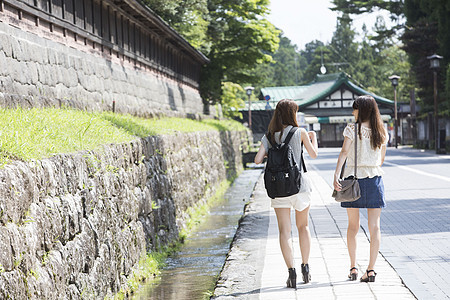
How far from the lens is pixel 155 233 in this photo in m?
9.90

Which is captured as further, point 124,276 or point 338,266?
point 124,276

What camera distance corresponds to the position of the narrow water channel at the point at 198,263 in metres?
7.97

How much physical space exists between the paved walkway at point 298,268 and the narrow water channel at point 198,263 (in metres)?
0.68

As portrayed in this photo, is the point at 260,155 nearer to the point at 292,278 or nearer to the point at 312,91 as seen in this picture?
the point at 292,278

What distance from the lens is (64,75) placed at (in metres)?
12.3

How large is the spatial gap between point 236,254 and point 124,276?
133cm

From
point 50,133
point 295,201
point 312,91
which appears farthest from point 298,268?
point 312,91

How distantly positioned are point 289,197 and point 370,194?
2.58ft

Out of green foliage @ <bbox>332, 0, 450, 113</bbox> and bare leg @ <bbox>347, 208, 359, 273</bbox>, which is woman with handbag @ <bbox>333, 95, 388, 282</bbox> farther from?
green foliage @ <bbox>332, 0, 450, 113</bbox>

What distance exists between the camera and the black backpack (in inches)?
233

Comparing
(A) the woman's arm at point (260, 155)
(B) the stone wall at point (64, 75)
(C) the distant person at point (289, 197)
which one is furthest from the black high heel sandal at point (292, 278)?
(B) the stone wall at point (64, 75)

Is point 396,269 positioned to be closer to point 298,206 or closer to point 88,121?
point 298,206

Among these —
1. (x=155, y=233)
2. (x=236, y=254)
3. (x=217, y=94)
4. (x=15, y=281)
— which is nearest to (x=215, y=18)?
(x=217, y=94)

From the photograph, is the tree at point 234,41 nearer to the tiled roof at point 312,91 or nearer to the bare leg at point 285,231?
the tiled roof at point 312,91
